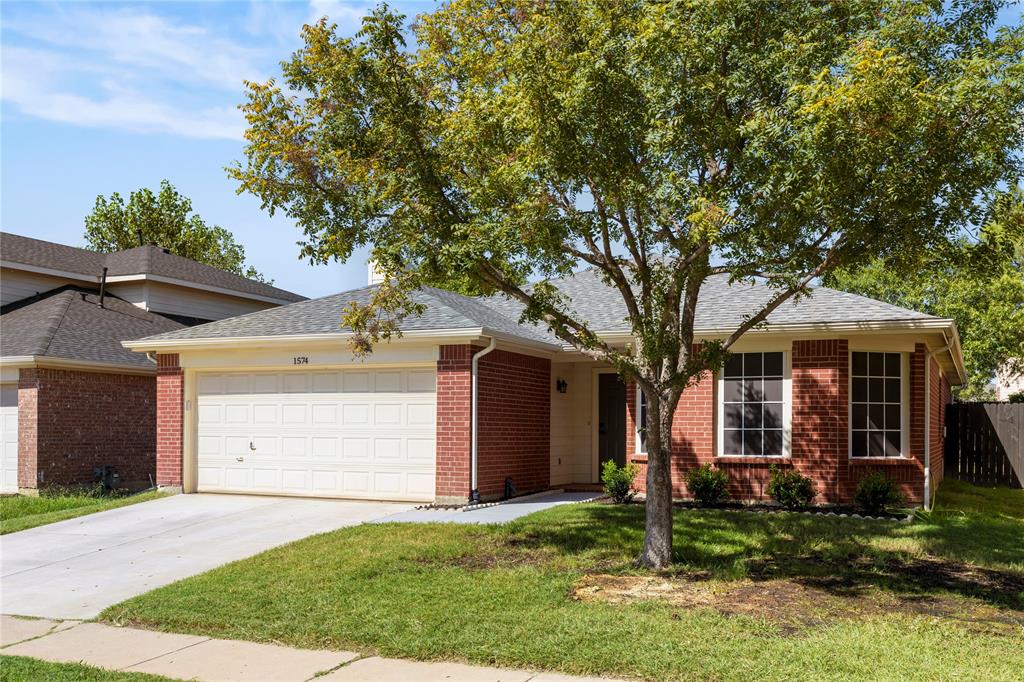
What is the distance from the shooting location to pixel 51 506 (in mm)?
17016

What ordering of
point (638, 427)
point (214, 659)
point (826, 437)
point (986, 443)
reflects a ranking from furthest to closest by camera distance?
point (986, 443)
point (638, 427)
point (826, 437)
point (214, 659)

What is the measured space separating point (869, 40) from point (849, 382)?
27.5 feet

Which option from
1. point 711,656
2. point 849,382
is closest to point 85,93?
point 711,656

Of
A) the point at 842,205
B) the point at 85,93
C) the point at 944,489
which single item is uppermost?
the point at 85,93

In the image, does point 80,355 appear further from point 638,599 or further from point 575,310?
point 638,599

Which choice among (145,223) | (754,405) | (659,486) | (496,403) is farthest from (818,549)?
(145,223)

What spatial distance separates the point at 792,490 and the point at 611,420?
4.51 m

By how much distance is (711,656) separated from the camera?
7020 mm

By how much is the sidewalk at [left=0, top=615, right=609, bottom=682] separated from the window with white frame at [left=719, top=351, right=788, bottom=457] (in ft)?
31.6

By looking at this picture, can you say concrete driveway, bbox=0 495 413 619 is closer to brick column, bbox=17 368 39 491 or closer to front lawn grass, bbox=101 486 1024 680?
front lawn grass, bbox=101 486 1024 680

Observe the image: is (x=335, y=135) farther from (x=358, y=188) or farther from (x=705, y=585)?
(x=705, y=585)

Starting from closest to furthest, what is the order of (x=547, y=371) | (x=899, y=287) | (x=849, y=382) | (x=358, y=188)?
(x=358, y=188), (x=849, y=382), (x=547, y=371), (x=899, y=287)

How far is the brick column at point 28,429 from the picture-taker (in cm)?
1861

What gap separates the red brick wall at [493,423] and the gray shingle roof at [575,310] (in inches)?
25.1
